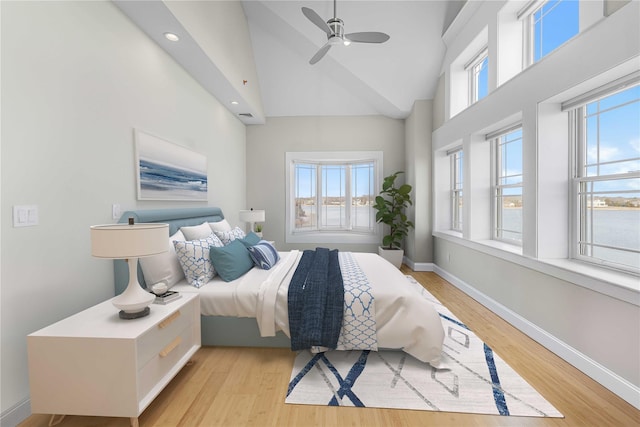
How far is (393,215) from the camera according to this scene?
4.91 m

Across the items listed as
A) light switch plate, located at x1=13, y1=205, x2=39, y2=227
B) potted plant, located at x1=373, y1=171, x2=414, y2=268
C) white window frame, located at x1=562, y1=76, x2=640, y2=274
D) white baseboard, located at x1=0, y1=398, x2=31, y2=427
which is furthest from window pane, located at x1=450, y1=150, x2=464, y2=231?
white baseboard, located at x1=0, y1=398, x2=31, y2=427

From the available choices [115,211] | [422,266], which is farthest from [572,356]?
[115,211]

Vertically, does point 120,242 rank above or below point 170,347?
above

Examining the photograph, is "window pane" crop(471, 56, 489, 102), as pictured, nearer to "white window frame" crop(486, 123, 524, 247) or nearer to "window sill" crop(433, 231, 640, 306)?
"white window frame" crop(486, 123, 524, 247)

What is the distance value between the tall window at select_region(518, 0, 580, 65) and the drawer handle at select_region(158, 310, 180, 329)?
3656mm

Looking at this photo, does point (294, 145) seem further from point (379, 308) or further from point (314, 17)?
point (379, 308)

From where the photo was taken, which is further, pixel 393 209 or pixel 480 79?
pixel 393 209

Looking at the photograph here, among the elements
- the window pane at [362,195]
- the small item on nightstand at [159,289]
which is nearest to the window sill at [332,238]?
the window pane at [362,195]

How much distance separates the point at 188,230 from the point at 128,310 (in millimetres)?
1179

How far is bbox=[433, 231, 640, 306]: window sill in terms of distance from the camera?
1.68 metres

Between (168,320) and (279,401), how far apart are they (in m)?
0.85

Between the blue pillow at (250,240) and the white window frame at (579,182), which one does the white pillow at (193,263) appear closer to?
the blue pillow at (250,240)

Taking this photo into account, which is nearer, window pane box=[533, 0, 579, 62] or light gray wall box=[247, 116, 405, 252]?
window pane box=[533, 0, 579, 62]

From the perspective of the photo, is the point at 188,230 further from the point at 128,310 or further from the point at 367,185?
the point at 367,185
